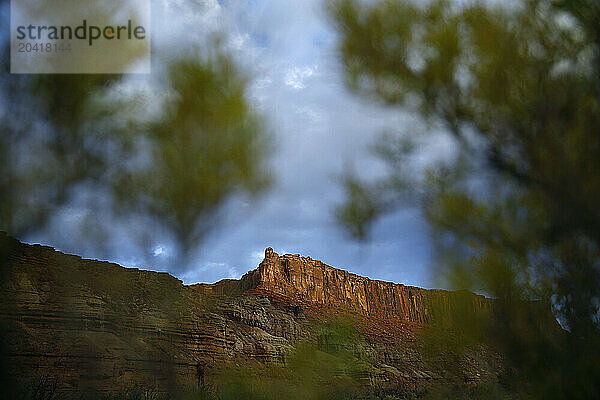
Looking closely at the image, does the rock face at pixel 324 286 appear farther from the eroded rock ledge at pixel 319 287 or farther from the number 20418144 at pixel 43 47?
the number 20418144 at pixel 43 47

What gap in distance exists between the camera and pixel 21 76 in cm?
561

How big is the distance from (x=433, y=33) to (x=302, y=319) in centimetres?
1793

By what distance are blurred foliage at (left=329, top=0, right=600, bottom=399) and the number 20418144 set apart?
11.1 ft

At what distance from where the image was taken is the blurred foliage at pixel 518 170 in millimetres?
3031

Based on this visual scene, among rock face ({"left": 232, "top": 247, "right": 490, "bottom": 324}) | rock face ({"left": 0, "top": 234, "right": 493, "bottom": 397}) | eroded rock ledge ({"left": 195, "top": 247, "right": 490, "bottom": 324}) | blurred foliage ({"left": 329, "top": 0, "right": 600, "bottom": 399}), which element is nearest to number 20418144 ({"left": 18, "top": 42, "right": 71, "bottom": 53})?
rock face ({"left": 0, "top": 234, "right": 493, "bottom": 397})

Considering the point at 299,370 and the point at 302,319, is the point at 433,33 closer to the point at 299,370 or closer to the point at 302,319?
the point at 299,370

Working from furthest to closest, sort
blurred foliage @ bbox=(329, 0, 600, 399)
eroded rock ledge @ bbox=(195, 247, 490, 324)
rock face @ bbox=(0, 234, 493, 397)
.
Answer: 1. eroded rock ledge @ bbox=(195, 247, 490, 324)
2. rock face @ bbox=(0, 234, 493, 397)
3. blurred foliage @ bbox=(329, 0, 600, 399)

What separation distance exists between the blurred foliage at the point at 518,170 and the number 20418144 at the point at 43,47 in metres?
3.40

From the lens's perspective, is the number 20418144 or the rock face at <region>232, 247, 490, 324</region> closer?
the number 20418144

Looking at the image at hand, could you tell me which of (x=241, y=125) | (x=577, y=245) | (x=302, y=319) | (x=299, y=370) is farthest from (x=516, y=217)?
(x=302, y=319)

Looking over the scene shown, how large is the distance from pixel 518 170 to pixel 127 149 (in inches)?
168

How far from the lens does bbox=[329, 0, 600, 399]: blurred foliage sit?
9.95 ft

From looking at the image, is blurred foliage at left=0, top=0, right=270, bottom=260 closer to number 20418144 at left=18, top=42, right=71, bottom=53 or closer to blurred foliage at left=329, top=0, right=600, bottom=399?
number 20418144 at left=18, top=42, right=71, bottom=53

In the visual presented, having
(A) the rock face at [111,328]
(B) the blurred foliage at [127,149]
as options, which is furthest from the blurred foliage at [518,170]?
(B) the blurred foliage at [127,149]
